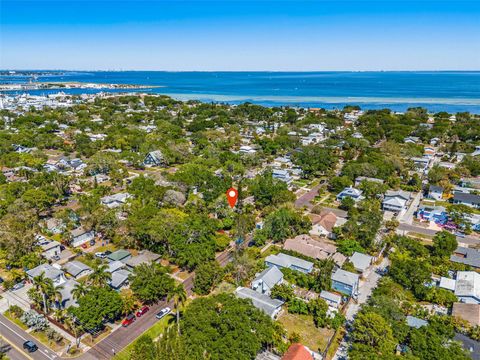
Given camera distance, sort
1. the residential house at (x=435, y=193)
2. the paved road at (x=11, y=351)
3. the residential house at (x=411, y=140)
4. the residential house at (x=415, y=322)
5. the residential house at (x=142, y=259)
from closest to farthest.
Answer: the paved road at (x=11, y=351), the residential house at (x=415, y=322), the residential house at (x=142, y=259), the residential house at (x=435, y=193), the residential house at (x=411, y=140)

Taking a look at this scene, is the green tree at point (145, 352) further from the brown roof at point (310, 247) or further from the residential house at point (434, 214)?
the residential house at point (434, 214)

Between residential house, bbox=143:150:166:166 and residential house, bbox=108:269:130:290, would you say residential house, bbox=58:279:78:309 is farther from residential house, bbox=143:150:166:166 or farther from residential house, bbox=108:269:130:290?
residential house, bbox=143:150:166:166

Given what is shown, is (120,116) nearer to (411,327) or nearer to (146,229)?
(146,229)

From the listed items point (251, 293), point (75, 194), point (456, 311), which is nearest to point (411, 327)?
point (456, 311)

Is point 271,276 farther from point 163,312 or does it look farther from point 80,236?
point 80,236

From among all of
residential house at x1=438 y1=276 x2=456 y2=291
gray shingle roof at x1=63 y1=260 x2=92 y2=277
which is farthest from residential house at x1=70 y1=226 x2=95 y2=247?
residential house at x1=438 y1=276 x2=456 y2=291

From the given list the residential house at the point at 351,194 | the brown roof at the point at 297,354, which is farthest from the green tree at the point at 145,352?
the residential house at the point at 351,194
